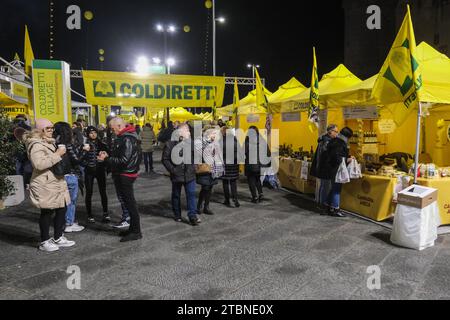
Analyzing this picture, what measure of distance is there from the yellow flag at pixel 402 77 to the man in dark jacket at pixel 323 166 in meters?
1.10

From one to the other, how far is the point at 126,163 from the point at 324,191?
3.88 meters

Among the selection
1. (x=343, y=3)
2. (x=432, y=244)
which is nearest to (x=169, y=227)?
(x=432, y=244)

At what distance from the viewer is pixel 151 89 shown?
396 inches

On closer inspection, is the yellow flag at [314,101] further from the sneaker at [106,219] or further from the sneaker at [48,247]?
the sneaker at [48,247]

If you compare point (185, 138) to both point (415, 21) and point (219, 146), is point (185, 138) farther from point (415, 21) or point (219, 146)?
point (415, 21)

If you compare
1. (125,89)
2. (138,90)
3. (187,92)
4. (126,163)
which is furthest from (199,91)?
(126,163)

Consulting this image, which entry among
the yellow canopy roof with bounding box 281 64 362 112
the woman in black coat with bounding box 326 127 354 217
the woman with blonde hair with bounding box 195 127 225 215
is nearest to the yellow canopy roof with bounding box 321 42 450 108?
the yellow canopy roof with bounding box 281 64 362 112

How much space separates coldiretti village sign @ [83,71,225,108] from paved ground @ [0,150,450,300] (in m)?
A: 4.20

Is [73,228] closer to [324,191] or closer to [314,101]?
[324,191]

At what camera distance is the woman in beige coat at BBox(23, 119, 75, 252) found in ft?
14.7

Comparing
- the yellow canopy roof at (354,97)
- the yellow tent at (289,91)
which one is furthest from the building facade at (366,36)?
the yellow canopy roof at (354,97)

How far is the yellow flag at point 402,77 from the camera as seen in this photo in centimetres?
528

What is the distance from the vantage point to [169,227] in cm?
603

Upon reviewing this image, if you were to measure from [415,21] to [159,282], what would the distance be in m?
30.5
